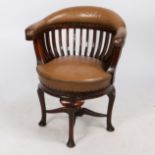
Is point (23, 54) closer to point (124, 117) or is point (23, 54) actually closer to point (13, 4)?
point (13, 4)

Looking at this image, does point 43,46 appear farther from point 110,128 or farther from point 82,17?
point 110,128

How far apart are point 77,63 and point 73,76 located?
251 millimetres

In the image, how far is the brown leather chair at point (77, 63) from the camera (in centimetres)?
242

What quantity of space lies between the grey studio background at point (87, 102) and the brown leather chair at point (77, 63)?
4.9 inches

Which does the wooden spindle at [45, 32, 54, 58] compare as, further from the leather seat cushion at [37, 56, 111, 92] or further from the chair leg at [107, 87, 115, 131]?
the chair leg at [107, 87, 115, 131]

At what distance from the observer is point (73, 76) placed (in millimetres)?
2422

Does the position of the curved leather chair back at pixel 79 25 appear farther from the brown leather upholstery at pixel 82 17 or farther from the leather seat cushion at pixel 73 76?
the leather seat cushion at pixel 73 76

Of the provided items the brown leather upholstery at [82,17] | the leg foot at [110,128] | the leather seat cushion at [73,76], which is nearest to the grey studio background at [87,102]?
the leg foot at [110,128]

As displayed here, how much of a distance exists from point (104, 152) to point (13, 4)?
181 cm

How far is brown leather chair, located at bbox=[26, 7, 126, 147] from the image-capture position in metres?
2.42

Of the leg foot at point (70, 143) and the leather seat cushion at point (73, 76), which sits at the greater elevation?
the leather seat cushion at point (73, 76)

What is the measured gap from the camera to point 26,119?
9.51ft

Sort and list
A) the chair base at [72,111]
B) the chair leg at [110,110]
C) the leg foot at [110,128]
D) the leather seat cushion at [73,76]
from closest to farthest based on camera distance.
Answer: the leather seat cushion at [73,76] < the chair base at [72,111] < the chair leg at [110,110] < the leg foot at [110,128]

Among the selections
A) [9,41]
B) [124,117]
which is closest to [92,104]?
[124,117]
